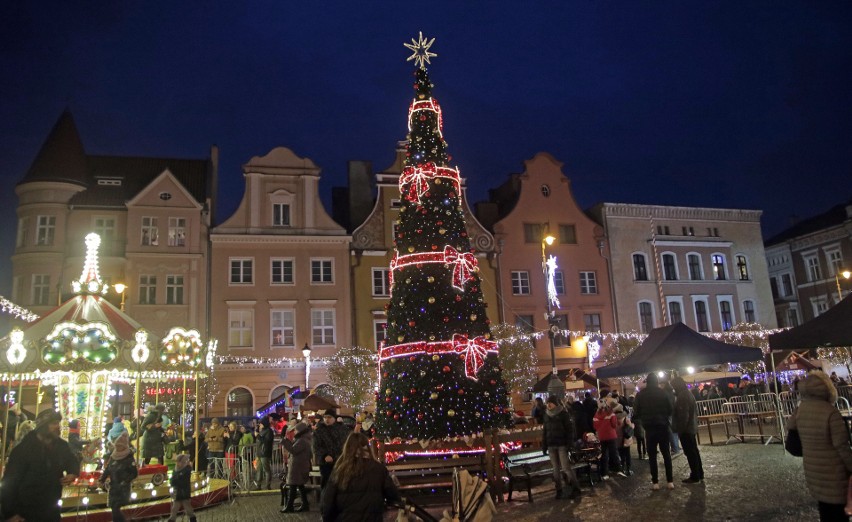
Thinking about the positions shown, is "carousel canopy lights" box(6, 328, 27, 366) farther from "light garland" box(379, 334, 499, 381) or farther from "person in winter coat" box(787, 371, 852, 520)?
"person in winter coat" box(787, 371, 852, 520)

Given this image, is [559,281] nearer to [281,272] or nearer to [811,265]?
[281,272]

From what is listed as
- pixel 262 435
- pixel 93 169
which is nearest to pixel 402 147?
pixel 93 169

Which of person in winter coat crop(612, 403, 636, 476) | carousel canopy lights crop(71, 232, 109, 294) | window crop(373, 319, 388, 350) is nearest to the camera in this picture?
person in winter coat crop(612, 403, 636, 476)

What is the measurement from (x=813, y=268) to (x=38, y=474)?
52.3 metres

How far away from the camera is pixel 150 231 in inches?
1330

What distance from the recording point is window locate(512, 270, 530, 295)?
3856 centimetres

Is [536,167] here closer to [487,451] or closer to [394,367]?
[394,367]

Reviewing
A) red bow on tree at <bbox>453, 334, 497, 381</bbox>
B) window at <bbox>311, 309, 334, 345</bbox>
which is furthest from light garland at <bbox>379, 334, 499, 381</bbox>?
window at <bbox>311, 309, 334, 345</bbox>

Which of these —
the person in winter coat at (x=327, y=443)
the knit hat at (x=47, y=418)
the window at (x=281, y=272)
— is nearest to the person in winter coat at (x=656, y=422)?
the person in winter coat at (x=327, y=443)

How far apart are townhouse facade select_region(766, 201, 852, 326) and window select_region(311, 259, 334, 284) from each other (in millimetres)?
33465

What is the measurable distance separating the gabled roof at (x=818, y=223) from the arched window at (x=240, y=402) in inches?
1590

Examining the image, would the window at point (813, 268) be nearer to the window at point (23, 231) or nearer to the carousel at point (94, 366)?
the carousel at point (94, 366)

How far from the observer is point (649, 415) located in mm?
11250

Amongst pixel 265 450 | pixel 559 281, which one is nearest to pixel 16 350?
pixel 265 450
